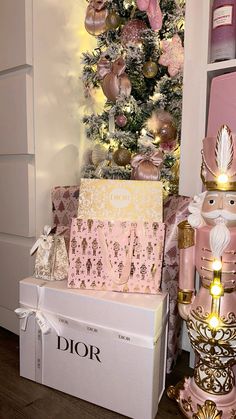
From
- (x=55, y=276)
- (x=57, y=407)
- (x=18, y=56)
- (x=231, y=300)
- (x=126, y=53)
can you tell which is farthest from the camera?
(x=126, y=53)

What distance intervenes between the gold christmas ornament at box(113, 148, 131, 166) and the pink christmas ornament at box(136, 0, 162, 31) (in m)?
0.51

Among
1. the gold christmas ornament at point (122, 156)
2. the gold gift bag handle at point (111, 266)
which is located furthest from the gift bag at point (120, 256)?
the gold christmas ornament at point (122, 156)

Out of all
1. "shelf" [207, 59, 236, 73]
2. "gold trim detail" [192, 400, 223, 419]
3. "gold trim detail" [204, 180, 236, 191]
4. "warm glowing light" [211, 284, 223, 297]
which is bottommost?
"gold trim detail" [192, 400, 223, 419]

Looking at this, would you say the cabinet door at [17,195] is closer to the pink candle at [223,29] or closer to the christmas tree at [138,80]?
the christmas tree at [138,80]

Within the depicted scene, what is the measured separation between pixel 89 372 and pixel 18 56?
3.75ft

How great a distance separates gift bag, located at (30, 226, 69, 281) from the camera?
3.68 feet

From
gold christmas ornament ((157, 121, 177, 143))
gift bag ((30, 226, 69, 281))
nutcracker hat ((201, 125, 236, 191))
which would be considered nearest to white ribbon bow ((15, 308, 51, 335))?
gift bag ((30, 226, 69, 281))

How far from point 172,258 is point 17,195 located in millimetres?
677

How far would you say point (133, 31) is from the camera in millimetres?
1432

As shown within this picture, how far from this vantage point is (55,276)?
44.0 inches

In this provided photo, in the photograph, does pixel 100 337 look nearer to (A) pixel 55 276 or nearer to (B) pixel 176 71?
(A) pixel 55 276

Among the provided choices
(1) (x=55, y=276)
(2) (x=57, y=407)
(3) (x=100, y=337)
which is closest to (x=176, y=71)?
(1) (x=55, y=276)

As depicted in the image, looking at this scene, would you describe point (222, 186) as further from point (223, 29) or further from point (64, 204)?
point (64, 204)

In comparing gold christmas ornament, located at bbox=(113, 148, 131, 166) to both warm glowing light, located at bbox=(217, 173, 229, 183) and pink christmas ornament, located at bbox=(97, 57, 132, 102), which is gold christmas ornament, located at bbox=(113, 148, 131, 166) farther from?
warm glowing light, located at bbox=(217, 173, 229, 183)
